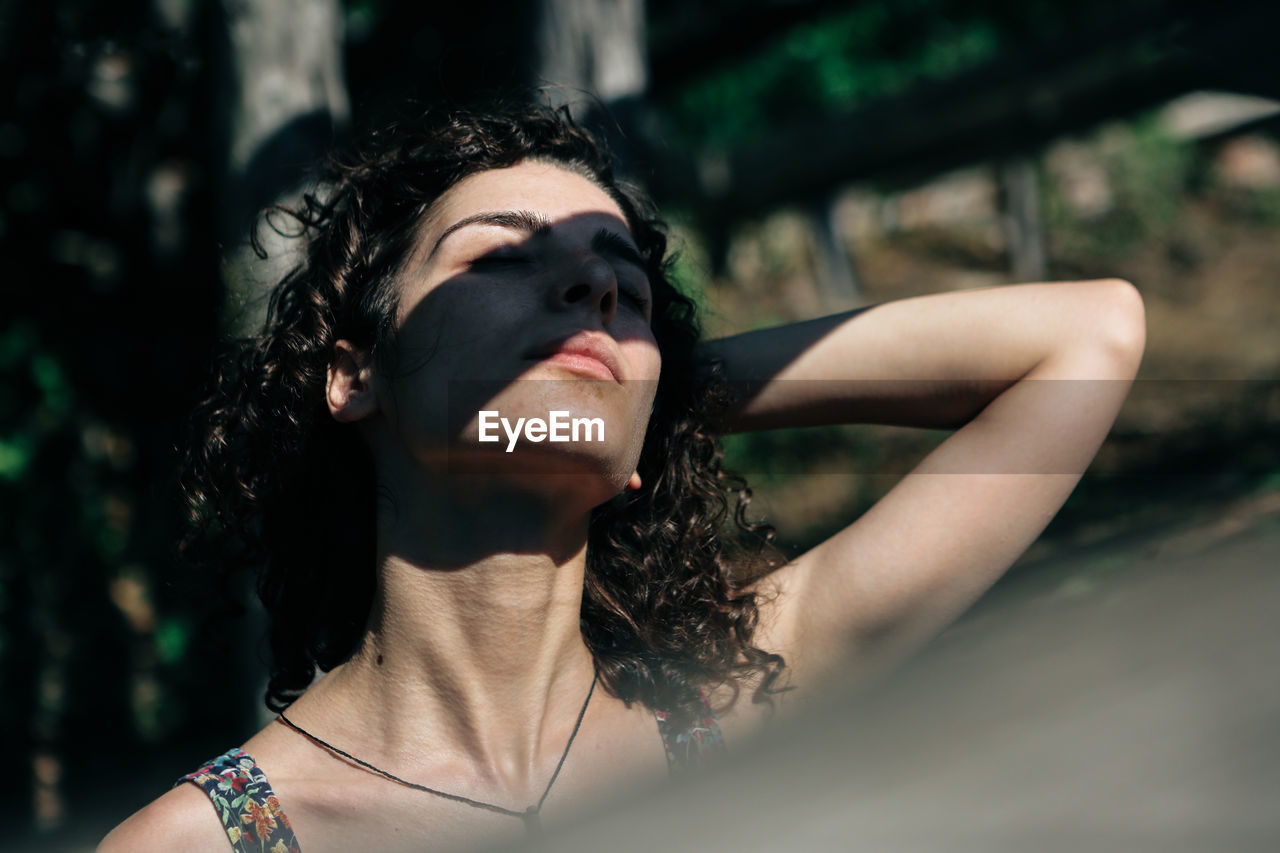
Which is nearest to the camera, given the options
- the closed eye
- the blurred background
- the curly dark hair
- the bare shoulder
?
the bare shoulder

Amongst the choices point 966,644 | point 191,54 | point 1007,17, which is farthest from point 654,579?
point 1007,17

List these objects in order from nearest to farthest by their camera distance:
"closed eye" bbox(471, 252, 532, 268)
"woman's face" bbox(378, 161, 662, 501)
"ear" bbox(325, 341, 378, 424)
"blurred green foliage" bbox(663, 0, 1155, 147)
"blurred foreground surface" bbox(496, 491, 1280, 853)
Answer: "blurred foreground surface" bbox(496, 491, 1280, 853) → "woman's face" bbox(378, 161, 662, 501) → "closed eye" bbox(471, 252, 532, 268) → "ear" bbox(325, 341, 378, 424) → "blurred green foliage" bbox(663, 0, 1155, 147)

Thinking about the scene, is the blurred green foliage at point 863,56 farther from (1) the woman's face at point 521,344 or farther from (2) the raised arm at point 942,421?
(1) the woman's face at point 521,344

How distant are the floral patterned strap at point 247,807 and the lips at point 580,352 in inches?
33.0

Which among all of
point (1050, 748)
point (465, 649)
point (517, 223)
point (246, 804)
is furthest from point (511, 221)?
point (1050, 748)

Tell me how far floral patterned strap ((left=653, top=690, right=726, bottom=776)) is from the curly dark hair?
0.04 meters

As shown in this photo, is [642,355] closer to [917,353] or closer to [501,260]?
[501,260]

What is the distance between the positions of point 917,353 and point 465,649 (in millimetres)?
1048

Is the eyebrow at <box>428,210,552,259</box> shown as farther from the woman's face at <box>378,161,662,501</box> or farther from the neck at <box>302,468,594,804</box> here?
the neck at <box>302,468,594,804</box>

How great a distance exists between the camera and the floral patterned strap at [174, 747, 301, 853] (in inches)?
66.9

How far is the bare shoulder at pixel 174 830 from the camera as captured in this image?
1.65 metres

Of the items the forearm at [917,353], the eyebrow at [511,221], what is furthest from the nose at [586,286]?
the forearm at [917,353]

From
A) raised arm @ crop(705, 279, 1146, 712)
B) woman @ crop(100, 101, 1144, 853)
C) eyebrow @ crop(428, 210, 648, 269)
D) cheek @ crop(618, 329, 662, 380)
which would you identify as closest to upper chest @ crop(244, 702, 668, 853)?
woman @ crop(100, 101, 1144, 853)

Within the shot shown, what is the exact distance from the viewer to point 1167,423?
7484 millimetres
